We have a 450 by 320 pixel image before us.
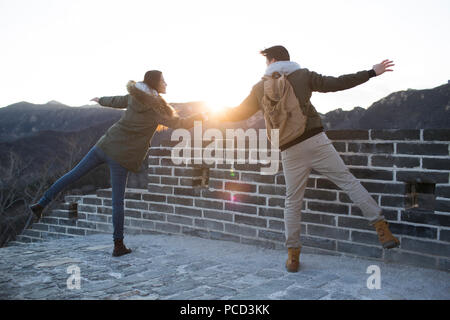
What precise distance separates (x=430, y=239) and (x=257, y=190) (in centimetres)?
169

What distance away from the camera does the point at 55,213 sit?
6.11 meters

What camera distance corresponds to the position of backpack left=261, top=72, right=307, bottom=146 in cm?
297

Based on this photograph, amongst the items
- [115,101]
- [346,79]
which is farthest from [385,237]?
[115,101]

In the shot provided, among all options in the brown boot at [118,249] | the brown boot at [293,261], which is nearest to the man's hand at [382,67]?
the brown boot at [293,261]

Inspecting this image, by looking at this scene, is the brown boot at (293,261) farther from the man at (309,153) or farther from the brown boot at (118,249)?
the brown boot at (118,249)

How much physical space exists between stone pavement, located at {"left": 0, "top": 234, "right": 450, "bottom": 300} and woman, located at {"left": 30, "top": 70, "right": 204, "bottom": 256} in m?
0.49

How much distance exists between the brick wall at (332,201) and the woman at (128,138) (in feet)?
3.44

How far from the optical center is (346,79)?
2.91m

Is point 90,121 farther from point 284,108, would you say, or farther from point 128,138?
point 284,108

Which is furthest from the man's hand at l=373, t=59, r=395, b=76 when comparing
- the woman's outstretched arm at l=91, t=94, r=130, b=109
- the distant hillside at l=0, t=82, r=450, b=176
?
the distant hillside at l=0, t=82, r=450, b=176

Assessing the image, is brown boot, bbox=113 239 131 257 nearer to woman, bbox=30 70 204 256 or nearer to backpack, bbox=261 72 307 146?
woman, bbox=30 70 204 256

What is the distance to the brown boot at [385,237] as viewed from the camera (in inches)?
113

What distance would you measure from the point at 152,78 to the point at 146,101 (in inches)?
9.9

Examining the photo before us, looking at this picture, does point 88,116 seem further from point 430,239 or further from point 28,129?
point 430,239
